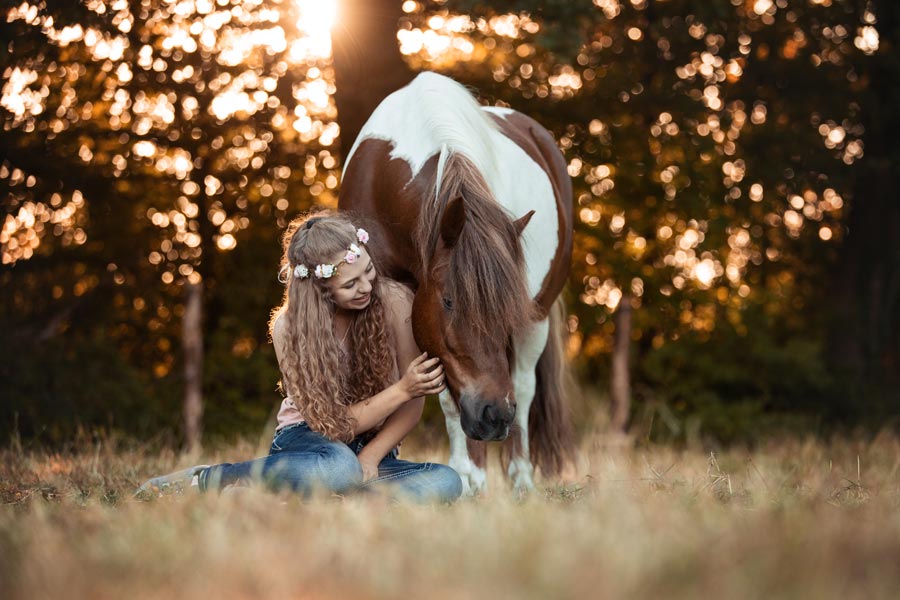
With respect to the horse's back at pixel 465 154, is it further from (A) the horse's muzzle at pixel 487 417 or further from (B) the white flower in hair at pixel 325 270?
(A) the horse's muzzle at pixel 487 417

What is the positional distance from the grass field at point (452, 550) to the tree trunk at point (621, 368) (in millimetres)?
6109

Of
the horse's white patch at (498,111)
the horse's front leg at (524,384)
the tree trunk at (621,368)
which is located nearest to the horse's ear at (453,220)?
the horse's front leg at (524,384)

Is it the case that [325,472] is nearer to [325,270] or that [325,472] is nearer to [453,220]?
[325,270]

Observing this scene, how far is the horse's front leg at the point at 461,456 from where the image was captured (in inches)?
175

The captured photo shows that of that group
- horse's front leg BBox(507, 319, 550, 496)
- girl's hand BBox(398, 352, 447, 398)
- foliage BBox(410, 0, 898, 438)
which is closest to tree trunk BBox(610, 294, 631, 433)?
foliage BBox(410, 0, 898, 438)

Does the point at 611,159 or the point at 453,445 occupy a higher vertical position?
the point at 611,159

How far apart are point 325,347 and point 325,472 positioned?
1.53ft

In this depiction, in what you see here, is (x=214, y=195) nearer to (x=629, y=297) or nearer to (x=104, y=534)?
(x=629, y=297)

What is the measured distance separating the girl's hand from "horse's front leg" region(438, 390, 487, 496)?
2.30 ft

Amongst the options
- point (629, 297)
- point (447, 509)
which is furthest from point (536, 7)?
point (447, 509)

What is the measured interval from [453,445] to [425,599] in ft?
9.01

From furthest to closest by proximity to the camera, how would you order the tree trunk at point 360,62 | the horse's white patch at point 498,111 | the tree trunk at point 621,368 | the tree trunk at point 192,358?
the tree trunk at point 621,368 < the tree trunk at point 192,358 < the tree trunk at point 360,62 < the horse's white patch at point 498,111

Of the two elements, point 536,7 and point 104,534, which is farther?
point 536,7

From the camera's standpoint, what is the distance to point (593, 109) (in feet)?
27.1
